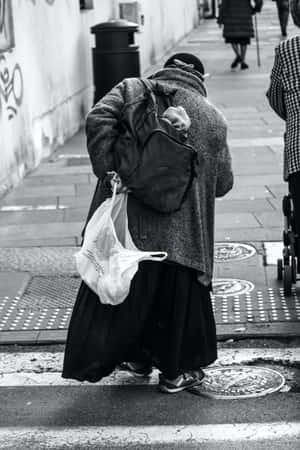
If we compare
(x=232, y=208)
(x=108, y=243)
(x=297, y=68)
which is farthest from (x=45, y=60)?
(x=108, y=243)

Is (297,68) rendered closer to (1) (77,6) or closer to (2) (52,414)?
(2) (52,414)

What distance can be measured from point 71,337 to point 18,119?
6110mm

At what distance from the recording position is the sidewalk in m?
6.23

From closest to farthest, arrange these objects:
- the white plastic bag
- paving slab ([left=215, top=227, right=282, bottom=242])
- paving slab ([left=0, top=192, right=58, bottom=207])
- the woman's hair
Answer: the white plastic bag
the woman's hair
paving slab ([left=215, top=227, right=282, bottom=242])
paving slab ([left=0, top=192, right=58, bottom=207])

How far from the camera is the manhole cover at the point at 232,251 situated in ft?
24.7

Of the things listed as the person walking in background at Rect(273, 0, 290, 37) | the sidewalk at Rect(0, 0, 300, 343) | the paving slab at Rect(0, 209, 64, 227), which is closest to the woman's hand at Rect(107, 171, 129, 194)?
the sidewalk at Rect(0, 0, 300, 343)

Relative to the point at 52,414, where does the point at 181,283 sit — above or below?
above

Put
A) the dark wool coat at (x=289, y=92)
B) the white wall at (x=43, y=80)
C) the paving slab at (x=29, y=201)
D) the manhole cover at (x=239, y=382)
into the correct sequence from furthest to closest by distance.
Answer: the white wall at (x=43, y=80) < the paving slab at (x=29, y=201) < the dark wool coat at (x=289, y=92) < the manhole cover at (x=239, y=382)

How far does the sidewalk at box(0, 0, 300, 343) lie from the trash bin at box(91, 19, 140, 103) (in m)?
0.98

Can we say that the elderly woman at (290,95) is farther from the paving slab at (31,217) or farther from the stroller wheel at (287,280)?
the paving slab at (31,217)

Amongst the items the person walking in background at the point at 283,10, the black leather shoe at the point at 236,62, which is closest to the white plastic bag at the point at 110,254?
the black leather shoe at the point at 236,62

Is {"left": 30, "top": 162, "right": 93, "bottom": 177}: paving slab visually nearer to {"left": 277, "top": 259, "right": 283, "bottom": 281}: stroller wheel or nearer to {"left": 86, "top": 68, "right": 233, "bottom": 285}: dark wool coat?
{"left": 277, "top": 259, "right": 283, "bottom": 281}: stroller wheel

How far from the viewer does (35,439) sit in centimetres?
459

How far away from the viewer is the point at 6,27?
10.2 meters
